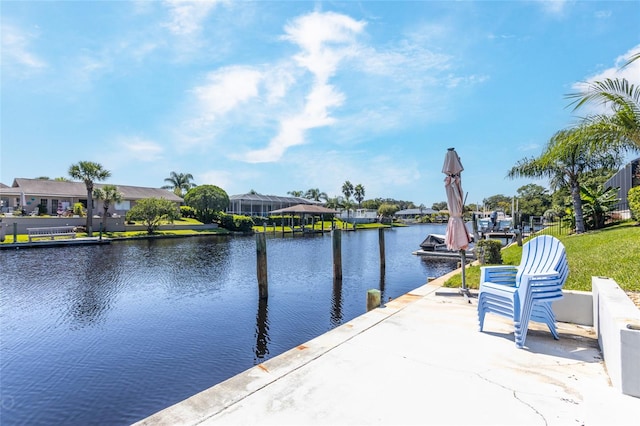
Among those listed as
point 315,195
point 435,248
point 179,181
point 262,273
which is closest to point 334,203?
point 315,195

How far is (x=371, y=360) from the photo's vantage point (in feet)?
12.3

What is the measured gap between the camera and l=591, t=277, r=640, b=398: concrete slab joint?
2.74 meters

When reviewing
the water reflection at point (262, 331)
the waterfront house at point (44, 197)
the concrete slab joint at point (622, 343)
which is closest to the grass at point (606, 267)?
the concrete slab joint at point (622, 343)

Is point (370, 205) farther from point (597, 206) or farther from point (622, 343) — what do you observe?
point (622, 343)

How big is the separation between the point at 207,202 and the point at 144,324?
3302 cm

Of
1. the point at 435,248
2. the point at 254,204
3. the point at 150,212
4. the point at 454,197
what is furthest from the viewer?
the point at 254,204

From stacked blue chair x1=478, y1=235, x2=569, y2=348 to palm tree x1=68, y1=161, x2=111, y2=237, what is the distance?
3070 cm

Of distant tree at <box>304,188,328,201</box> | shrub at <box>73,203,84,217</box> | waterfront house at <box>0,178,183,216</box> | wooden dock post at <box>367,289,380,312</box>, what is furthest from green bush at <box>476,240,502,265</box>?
distant tree at <box>304,188,328,201</box>

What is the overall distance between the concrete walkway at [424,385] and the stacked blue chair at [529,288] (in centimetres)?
30

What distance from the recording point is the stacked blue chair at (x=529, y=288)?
397 cm

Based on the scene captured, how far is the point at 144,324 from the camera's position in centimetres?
845

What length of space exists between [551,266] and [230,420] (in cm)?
403

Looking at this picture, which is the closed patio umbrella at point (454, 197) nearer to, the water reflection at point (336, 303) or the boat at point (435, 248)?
the water reflection at point (336, 303)

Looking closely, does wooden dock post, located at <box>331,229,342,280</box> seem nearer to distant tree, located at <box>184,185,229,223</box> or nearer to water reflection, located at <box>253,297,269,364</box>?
water reflection, located at <box>253,297,269,364</box>
